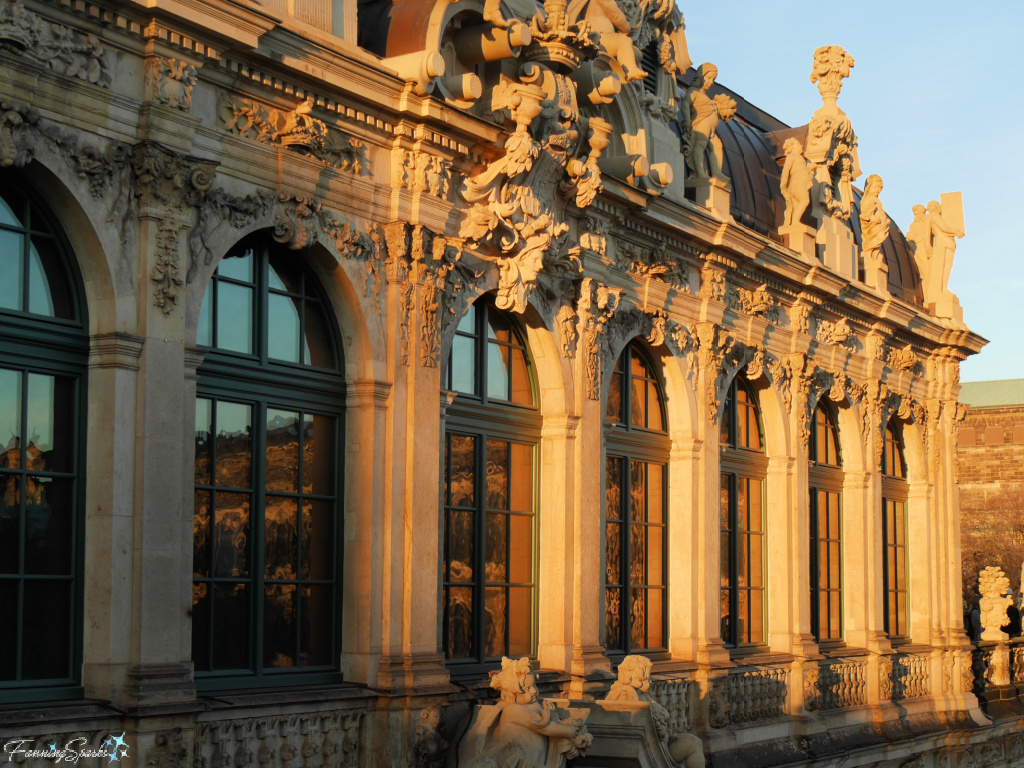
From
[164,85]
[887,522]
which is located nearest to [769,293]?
[887,522]

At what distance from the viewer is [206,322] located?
12.9 meters

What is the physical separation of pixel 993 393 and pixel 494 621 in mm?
39489

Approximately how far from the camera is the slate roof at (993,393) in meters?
50.1

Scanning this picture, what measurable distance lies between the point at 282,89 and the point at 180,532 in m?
3.88

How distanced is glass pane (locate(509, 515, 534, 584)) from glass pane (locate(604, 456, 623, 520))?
1628mm

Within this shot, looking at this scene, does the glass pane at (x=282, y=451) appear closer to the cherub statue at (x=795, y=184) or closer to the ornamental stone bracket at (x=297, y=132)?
the ornamental stone bracket at (x=297, y=132)

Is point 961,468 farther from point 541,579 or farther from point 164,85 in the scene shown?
point 164,85

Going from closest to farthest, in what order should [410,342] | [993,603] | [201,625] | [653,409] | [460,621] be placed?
1. [201,625]
2. [410,342]
3. [460,621]
4. [653,409]
5. [993,603]

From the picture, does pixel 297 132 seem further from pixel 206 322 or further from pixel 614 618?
pixel 614 618

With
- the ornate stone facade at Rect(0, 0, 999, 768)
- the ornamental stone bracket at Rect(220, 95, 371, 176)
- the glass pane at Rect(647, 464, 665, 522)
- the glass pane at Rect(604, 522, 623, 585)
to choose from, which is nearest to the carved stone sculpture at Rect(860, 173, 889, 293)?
the ornate stone facade at Rect(0, 0, 999, 768)

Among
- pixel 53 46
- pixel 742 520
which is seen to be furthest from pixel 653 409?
pixel 53 46

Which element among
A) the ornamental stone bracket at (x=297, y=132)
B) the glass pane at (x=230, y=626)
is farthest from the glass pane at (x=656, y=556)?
the glass pane at (x=230, y=626)

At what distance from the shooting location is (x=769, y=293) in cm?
2134

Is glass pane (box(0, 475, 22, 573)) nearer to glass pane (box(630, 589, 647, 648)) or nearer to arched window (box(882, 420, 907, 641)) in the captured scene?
glass pane (box(630, 589, 647, 648))
